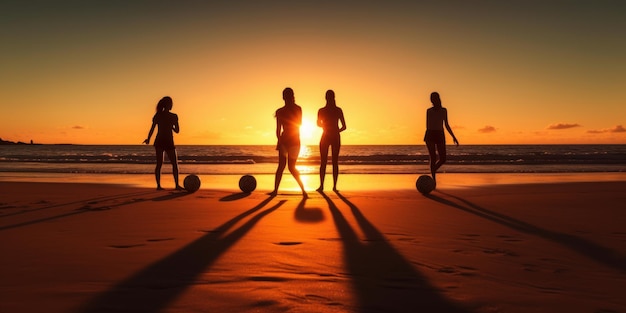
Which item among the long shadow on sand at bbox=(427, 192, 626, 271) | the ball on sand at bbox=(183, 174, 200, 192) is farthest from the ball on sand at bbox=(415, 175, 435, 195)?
the ball on sand at bbox=(183, 174, 200, 192)

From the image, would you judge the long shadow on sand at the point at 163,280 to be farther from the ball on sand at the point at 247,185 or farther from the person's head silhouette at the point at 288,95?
the ball on sand at the point at 247,185

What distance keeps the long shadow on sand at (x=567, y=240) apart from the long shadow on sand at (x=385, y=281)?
5.97 feet

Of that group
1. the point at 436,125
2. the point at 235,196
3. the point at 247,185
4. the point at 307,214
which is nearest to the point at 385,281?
the point at 307,214

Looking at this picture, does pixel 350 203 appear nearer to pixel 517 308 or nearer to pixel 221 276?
pixel 221 276

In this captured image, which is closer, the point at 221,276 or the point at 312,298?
the point at 312,298

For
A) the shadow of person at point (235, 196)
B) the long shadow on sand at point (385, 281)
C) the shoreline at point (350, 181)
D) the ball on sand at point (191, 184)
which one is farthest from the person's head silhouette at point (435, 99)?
the long shadow on sand at point (385, 281)

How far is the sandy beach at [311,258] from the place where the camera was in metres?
3.30

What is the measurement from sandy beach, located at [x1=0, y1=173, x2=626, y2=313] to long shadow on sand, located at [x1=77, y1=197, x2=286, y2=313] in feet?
0.05

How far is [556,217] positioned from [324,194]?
4.90m

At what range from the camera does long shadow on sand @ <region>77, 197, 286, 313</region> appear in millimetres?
3162

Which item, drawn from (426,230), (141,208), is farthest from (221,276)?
(141,208)

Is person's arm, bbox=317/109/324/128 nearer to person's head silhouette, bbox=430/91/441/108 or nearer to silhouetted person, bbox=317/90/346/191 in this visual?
silhouetted person, bbox=317/90/346/191

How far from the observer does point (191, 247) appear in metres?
5.04

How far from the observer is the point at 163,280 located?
376cm
